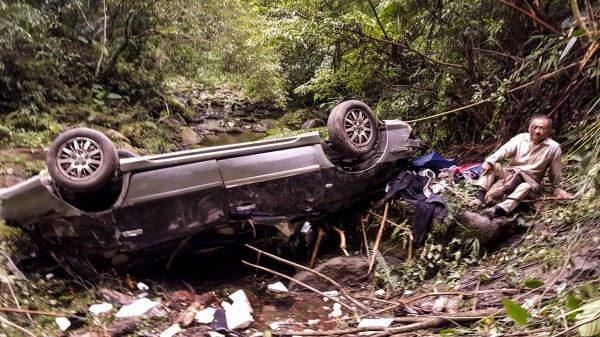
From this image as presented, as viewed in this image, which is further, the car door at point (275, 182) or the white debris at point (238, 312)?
the car door at point (275, 182)

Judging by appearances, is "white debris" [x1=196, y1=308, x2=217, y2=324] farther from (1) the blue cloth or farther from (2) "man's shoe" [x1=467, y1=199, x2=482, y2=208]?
(1) the blue cloth

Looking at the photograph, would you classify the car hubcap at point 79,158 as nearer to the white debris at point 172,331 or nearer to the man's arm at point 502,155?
the white debris at point 172,331

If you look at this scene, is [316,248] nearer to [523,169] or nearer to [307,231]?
[307,231]

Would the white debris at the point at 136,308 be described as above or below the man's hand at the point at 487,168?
below

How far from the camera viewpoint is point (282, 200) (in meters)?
4.57

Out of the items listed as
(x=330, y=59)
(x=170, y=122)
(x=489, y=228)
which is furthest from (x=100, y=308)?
(x=170, y=122)

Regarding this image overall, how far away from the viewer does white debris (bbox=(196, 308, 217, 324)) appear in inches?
145

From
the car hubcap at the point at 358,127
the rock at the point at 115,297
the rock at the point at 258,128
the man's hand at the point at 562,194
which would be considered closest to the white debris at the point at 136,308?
the rock at the point at 115,297

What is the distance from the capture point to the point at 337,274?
4707mm

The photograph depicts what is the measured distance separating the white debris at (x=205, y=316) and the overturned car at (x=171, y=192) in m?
0.74

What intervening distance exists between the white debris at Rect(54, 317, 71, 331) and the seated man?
13.5 feet

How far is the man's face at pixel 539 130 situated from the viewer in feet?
15.1

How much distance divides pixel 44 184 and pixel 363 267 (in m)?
3.26

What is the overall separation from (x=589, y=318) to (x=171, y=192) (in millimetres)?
3241
